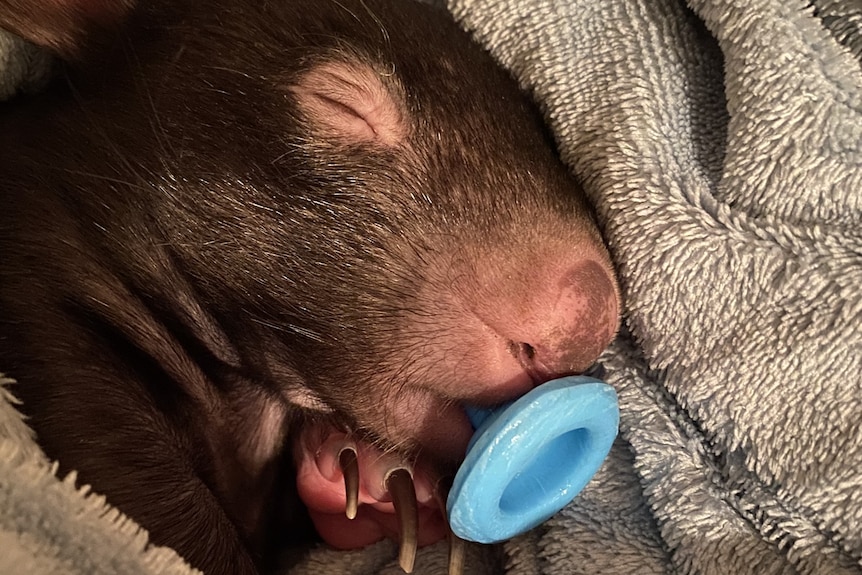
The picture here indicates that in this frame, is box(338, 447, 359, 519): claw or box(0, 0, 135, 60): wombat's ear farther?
box(0, 0, 135, 60): wombat's ear

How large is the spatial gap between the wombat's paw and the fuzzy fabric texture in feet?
0.24

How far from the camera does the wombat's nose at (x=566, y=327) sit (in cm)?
109

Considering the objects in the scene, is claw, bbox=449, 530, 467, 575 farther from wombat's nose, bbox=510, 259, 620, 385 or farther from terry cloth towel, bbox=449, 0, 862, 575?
wombat's nose, bbox=510, 259, 620, 385

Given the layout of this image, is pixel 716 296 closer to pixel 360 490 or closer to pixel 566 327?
pixel 566 327

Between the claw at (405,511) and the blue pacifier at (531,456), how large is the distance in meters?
0.10

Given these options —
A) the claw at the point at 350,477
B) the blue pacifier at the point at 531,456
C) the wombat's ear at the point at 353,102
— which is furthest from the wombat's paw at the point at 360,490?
the wombat's ear at the point at 353,102

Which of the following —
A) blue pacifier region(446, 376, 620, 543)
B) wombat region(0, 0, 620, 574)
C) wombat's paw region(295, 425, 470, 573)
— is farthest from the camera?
wombat's paw region(295, 425, 470, 573)

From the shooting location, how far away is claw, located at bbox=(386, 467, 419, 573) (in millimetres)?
1150

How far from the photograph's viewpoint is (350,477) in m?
1.24

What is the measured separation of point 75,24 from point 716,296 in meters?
1.01

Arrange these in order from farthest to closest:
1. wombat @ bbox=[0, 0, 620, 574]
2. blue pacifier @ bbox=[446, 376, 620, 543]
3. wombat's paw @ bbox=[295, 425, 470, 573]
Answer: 1. wombat's paw @ bbox=[295, 425, 470, 573]
2. wombat @ bbox=[0, 0, 620, 574]
3. blue pacifier @ bbox=[446, 376, 620, 543]

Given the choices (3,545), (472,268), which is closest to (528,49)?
(472,268)

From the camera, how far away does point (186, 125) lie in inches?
47.2

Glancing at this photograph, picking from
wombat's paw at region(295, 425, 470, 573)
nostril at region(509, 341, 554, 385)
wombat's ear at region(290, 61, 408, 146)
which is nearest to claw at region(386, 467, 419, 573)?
wombat's paw at region(295, 425, 470, 573)
